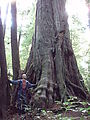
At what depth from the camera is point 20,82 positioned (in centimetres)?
773

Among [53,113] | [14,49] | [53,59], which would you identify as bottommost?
[53,113]

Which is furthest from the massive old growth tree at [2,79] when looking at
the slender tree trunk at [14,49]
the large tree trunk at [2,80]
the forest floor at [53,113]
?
the slender tree trunk at [14,49]

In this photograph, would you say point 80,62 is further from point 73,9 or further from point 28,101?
point 28,101

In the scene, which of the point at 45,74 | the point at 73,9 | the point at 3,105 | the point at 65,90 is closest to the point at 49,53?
the point at 45,74

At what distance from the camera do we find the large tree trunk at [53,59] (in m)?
8.24

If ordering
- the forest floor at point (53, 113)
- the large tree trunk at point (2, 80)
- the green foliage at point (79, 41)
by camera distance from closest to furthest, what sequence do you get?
the forest floor at point (53, 113), the large tree trunk at point (2, 80), the green foliage at point (79, 41)

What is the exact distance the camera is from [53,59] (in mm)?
9070

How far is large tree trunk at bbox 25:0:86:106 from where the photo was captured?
824cm

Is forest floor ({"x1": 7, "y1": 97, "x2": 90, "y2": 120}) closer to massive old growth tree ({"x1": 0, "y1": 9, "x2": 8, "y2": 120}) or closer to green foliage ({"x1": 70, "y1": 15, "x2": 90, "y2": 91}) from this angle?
massive old growth tree ({"x1": 0, "y1": 9, "x2": 8, "y2": 120})

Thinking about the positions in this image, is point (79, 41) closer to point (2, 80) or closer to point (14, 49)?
point (14, 49)

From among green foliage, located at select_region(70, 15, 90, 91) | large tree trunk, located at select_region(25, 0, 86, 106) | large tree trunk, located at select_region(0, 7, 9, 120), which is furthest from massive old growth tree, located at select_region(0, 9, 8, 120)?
green foliage, located at select_region(70, 15, 90, 91)

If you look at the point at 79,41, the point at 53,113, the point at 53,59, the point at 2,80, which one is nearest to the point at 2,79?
the point at 2,80

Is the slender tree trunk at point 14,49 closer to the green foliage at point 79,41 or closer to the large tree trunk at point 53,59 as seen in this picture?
the large tree trunk at point 53,59

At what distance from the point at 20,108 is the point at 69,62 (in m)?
3.04
